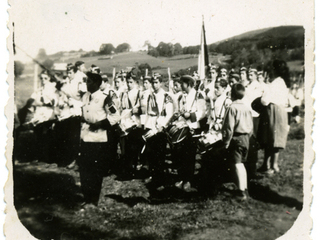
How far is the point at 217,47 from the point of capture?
3.39 m

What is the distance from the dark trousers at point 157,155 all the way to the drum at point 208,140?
0.43 m

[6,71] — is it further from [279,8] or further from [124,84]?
[279,8]

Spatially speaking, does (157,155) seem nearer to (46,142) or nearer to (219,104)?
(219,104)

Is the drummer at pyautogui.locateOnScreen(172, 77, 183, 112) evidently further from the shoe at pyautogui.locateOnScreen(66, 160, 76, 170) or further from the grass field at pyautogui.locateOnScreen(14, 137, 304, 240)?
the shoe at pyautogui.locateOnScreen(66, 160, 76, 170)

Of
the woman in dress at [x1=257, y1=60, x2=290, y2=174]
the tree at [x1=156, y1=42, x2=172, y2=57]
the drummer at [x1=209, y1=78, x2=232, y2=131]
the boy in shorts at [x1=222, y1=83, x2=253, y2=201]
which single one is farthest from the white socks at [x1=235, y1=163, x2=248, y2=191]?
the tree at [x1=156, y1=42, x2=172, y2=57]

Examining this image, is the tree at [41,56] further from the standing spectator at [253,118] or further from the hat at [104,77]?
the standing spectator at [253,118]

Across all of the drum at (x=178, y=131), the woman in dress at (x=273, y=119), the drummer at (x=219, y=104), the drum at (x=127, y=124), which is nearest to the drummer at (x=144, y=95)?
the drum at (x=127, y=124)

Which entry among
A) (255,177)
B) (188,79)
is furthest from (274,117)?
(188,79)

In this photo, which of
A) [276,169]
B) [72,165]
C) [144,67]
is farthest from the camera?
[72,165]

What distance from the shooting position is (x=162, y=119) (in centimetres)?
346

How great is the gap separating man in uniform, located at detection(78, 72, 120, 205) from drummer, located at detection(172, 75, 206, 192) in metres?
0.80

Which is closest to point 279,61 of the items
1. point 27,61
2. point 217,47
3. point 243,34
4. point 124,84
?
point 243,34

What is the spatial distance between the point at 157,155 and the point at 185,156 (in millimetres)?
331

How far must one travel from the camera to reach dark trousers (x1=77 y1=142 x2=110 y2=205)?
3510 millimetres
